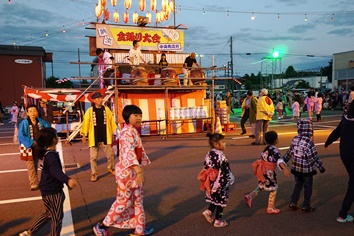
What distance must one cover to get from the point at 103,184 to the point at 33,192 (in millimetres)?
1350

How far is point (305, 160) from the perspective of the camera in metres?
4.59

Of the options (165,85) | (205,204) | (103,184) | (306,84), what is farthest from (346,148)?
(306,84)

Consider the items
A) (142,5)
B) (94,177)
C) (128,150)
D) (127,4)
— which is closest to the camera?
(128,150)

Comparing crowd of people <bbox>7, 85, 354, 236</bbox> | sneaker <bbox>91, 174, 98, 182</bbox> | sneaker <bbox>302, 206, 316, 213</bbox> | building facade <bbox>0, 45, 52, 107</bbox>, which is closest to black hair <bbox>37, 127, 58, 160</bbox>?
crowd of people <bbox>7, 85, 354, 236</bbox>

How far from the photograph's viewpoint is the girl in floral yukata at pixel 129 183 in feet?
12.3

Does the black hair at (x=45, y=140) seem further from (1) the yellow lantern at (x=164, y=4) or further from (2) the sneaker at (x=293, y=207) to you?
(1) the yellow lantern at (x=164, y=4)

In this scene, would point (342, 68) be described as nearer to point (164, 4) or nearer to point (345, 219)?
point (164, 4)

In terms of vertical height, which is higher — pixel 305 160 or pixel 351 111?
pixel 351 111

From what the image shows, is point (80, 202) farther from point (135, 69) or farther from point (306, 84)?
point (306, 84)

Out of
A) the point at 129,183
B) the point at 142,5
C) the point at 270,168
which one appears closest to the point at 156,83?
the point at 142,5

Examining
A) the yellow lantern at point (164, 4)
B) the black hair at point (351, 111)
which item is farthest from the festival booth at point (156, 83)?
the black hair at point (351, 111)

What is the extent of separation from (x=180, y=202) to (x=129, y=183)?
1.83 m

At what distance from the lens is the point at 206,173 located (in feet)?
13.7

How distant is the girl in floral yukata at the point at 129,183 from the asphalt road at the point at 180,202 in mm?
356
